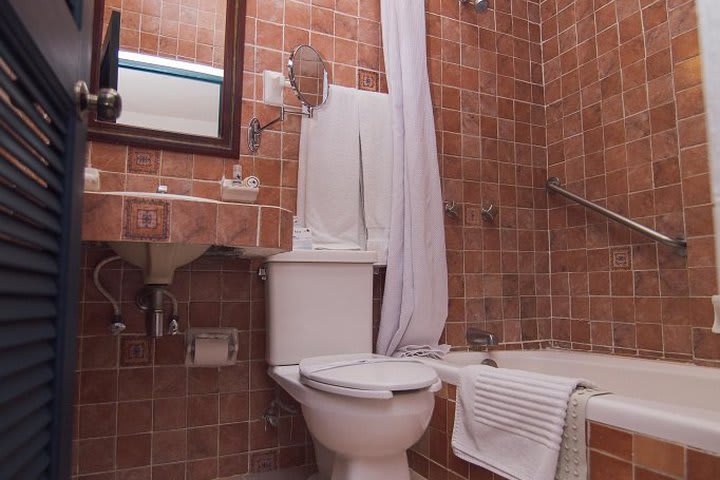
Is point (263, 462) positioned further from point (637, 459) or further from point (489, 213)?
point (489, 213)

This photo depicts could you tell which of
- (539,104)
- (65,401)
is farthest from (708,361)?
(65,401)

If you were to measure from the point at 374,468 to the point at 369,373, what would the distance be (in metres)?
0.25

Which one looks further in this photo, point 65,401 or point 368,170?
point 368,170

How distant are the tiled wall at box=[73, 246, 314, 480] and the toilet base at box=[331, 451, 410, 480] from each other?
50 centimetres

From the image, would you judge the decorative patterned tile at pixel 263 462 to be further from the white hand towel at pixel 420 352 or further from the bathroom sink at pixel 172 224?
the bathroom sink at pixel 172 224

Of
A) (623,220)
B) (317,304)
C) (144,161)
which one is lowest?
(317,304)

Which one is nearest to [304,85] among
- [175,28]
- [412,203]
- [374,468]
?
[175,28]

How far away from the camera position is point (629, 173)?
2006 mm

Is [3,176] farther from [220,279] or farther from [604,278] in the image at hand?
[604,278]

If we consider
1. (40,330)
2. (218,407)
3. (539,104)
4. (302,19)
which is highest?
(302,19)

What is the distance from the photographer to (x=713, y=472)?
0.91 m

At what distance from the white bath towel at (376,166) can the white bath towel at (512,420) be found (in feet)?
2.19

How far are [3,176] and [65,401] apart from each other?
0.37 m

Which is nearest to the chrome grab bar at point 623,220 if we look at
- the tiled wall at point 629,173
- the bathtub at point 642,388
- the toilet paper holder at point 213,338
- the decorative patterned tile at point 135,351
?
the tiled wall at point 629,173
